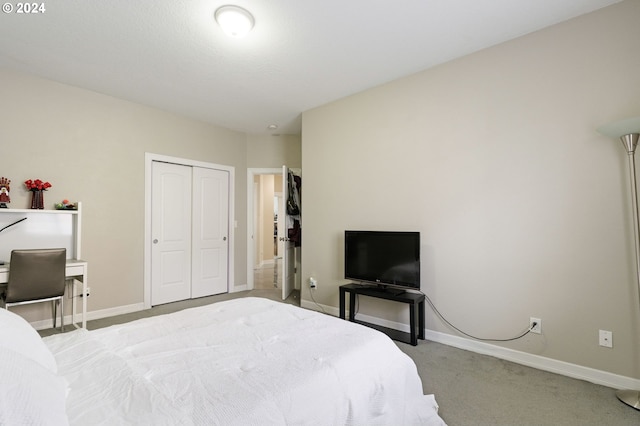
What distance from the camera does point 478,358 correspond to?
2.57m

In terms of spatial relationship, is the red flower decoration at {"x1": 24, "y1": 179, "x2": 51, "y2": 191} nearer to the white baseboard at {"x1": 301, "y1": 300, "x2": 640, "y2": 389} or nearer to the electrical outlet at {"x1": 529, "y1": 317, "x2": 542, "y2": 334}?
the white baseboard at {"x1": 301, "y1": 300, "x2": 640, "y2": 389}

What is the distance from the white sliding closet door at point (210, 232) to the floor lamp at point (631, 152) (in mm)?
4408

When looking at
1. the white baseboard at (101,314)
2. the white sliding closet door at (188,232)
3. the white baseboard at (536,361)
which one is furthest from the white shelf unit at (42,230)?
the white baseboard at (536,361)

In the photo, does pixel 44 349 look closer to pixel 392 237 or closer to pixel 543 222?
pixel 392 237

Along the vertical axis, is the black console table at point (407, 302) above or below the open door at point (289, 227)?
below

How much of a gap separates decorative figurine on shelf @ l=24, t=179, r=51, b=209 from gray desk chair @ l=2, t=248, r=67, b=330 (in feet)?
2.04

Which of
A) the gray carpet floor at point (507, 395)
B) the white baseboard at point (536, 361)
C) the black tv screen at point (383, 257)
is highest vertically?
the black tv screen at point (383, 257)

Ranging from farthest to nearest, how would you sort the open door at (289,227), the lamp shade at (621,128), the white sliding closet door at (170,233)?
the open door at (289,227) → the white sliding closet door at (170,233) → the lamp shade at (621,128)

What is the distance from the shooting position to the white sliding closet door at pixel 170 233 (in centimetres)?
414

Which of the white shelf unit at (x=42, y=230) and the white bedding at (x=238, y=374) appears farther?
the white shelf unit at (x=42, y=230)

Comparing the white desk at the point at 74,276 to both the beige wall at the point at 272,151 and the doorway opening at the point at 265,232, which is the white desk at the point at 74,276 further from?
the beige wall at the point at 272,151

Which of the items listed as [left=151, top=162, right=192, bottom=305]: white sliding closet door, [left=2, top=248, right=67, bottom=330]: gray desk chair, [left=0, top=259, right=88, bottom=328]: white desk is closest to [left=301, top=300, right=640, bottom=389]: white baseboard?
[left=151, top=162, right=192, bottom=305]: white sliding closet door

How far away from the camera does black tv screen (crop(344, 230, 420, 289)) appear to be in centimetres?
293

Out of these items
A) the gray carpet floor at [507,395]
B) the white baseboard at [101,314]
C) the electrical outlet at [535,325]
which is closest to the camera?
the gray carpet floor at [507,395]
